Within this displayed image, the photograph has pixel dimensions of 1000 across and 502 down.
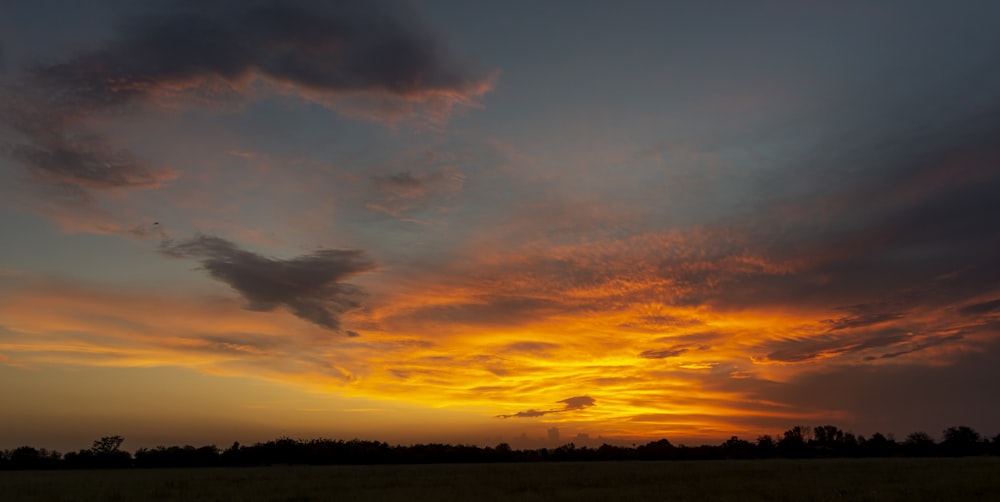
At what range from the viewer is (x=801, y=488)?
4072 cm

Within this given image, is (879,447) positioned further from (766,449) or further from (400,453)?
(400,453)

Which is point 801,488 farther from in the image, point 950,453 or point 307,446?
point 950,453

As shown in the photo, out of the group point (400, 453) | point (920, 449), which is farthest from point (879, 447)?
point (400, 453)

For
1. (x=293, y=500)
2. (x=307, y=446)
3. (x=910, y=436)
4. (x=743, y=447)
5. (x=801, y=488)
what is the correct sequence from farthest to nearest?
(x=910, y=436), (x=743, y=447), (x=307, y=446), (x=801, y=488), (x=293, y=500)

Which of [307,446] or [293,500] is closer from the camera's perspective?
[293,500]

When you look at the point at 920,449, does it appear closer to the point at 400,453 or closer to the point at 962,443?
the point at 962,443

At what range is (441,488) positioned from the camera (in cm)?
4291

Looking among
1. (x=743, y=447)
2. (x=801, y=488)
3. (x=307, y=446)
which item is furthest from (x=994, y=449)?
(x=307, y=446)

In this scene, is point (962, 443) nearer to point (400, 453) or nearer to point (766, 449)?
point (766, 449)

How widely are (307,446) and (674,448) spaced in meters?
94.3

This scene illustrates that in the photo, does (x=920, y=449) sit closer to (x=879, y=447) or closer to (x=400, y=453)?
(x=879, y=447)

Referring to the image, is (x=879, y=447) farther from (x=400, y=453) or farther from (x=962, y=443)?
(x=400, y=453)

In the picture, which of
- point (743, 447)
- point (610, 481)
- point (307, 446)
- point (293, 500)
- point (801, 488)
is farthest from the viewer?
point (743, 447)

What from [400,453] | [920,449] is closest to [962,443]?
[920,449]
